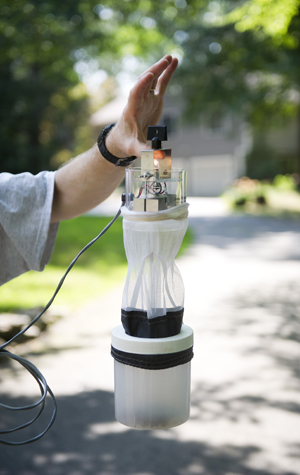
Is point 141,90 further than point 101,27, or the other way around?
point 101,27

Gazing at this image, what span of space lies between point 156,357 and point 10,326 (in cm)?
408

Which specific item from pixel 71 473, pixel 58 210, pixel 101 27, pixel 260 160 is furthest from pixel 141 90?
pixel 260 160

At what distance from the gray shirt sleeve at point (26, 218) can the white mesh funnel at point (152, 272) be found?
55cm

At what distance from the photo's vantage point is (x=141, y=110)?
4.23 ft

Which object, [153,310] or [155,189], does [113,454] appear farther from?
[155,189]

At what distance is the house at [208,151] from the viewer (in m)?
25.6

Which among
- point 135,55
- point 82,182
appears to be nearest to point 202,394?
point 82,182

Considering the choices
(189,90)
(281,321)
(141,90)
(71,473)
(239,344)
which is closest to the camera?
(141,90)

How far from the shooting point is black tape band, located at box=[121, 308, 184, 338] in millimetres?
1014

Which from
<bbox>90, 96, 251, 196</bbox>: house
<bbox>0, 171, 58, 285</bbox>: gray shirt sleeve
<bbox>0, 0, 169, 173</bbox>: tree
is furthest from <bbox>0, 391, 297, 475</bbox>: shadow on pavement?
<bbox>90, 96, 251, 196</bbox>: house

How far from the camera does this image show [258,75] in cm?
1544

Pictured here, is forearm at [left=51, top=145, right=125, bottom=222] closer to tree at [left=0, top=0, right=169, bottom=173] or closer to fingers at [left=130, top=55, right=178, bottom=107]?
fingers at [left=130, top=55, right=178, bottom=107]

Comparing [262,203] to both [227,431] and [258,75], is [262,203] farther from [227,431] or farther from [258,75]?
[227,431]

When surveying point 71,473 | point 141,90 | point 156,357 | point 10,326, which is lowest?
point 71,473
